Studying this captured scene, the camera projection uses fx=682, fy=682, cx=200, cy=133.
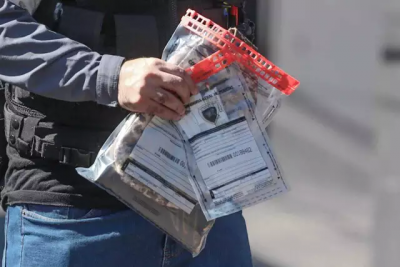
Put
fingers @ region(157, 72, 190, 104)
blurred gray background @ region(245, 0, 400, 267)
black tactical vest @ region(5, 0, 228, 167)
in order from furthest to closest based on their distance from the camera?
blurred gray background @ region(245, 0, 400, 267), black tactical vest @ region(5, 0, 228, 167), fingers @ region(157, 72, 190, 104)

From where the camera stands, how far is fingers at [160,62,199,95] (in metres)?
1.09

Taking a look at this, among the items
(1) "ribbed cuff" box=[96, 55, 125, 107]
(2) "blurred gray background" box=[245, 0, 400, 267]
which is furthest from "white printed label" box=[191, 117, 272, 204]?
(2) "blurred gray background" box=[245, 0, 400, 267]

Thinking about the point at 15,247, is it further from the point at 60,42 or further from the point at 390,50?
the point at 390,50

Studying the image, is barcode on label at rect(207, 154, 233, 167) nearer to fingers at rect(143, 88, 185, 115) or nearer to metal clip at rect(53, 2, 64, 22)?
fingers at rect(143, 88, 185, 115)

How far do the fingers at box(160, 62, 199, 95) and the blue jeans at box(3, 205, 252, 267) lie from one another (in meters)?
0.31

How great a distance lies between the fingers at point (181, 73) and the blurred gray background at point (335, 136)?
56.8 inches

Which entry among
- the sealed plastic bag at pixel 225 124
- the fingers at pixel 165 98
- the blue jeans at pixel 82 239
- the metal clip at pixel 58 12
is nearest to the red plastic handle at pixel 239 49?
the sealed plastic bag at pixel 225 124

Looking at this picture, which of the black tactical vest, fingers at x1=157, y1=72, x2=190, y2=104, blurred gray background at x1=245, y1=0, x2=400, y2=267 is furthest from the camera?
blurred gray background at x1=245, y1=0, x2=400, y2=267

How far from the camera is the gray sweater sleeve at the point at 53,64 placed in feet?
3.72

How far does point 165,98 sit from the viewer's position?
3.56 ft

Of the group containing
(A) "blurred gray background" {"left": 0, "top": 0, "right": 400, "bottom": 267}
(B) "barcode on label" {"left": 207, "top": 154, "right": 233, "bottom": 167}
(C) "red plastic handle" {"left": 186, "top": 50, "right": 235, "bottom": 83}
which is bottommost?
(A) "blurred gray background" {"left": 0, "top": 0, "right": 400, "bottom": 267}

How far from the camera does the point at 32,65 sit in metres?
1.15

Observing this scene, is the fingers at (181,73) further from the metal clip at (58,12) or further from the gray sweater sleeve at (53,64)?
the metal clip at (58,12)

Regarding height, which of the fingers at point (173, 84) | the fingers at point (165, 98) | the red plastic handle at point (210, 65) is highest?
the red plastic handle at point (210, 65)
